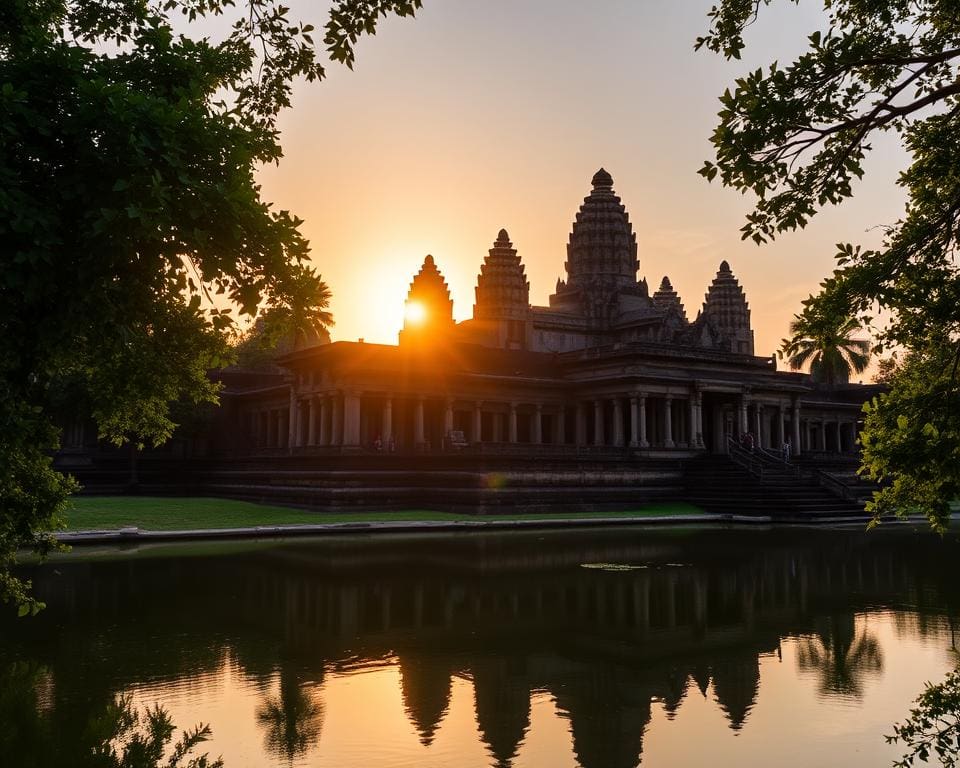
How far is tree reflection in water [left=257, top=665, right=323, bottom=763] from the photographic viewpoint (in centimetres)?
796

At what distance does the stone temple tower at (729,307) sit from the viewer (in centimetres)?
10431

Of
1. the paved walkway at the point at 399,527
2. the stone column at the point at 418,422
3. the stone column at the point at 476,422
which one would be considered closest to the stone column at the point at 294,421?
Result: the stone column at the point at 418,422

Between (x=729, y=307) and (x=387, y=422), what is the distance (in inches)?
2512

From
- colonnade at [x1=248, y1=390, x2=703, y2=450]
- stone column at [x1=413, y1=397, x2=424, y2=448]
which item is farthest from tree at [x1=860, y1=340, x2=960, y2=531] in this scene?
stone column at [x1=413, y1=397, x2=424, y2=448]

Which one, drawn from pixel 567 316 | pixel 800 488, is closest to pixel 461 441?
pixel 800 488

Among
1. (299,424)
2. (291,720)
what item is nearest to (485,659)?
(291,720)

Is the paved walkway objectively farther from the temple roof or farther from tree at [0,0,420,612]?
the temple roof

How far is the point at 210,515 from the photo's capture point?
3356 centimetres

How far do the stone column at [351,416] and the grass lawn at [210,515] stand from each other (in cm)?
1232

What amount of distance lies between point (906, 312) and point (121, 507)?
31154mm

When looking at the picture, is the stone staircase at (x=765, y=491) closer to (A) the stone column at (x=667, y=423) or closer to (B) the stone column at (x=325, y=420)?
(A) the stone column at (x=667, y=423)

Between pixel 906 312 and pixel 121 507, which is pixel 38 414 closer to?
pixel 906 312

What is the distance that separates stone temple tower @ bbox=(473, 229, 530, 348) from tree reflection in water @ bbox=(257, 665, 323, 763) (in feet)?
231

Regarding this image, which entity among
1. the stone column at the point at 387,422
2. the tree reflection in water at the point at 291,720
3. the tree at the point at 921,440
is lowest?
the tree reflection in water at the point at 291,720
